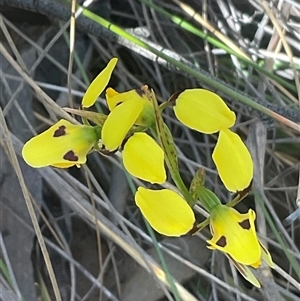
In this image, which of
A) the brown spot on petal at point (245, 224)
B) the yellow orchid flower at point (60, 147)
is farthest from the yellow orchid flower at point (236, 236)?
the yellow orchid flower at point (60, 147)

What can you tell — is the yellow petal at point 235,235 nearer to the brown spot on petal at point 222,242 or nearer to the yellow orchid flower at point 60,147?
the brown spot on petal at point 222,242

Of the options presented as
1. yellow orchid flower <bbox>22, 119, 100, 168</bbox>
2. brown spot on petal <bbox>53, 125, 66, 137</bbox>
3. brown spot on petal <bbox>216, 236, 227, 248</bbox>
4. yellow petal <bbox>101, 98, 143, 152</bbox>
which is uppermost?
yellow petal <bbox>101, 98, 143, 152</bbox>

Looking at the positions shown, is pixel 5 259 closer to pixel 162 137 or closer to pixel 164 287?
pixel 164 287

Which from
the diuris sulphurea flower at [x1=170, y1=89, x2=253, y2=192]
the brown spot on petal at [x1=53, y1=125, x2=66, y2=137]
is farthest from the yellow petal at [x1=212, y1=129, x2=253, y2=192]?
the brown spot on petal at [x1=53, y1=125, x2=66, y2=137]

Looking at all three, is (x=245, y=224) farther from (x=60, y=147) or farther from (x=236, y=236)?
(x=60, y=147)

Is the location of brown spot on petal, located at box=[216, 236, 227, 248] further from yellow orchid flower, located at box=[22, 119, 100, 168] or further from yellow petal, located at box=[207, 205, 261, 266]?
yellow orchid flower, located at box=[22, 119, 100, 168]

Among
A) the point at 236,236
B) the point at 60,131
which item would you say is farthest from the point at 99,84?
the point at 236,236

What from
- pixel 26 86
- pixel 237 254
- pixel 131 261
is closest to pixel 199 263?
pixel 131 261
